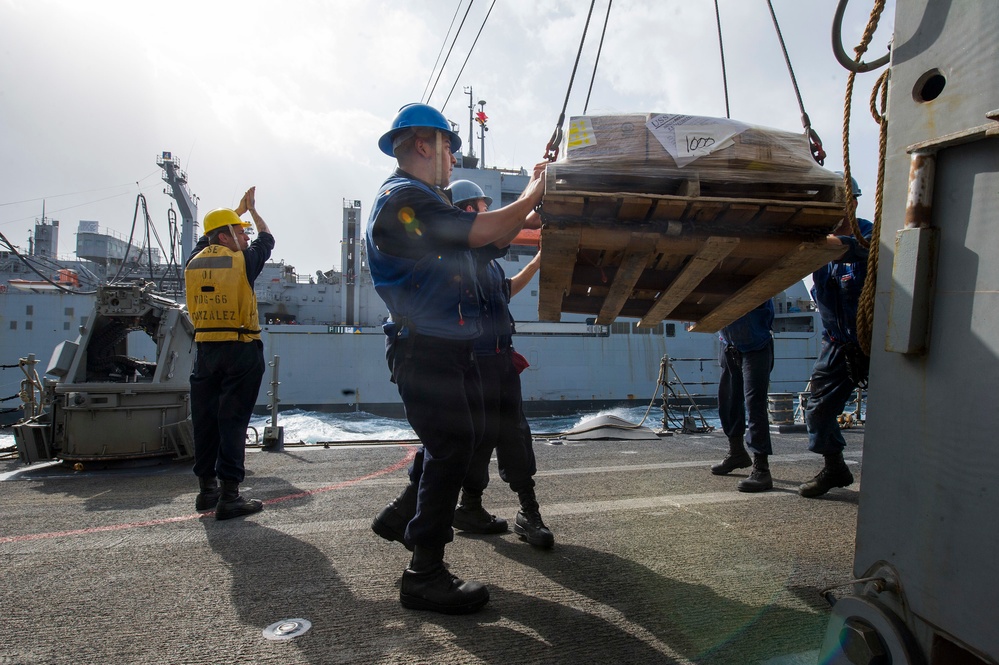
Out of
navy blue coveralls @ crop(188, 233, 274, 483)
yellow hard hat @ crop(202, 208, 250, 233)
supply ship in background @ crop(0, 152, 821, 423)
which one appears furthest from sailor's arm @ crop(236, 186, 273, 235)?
supply ship in background @ crop(0, 152, 821, 423)

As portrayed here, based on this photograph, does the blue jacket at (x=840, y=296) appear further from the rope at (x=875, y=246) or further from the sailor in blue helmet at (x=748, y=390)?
the rope at (x=875, y=246)

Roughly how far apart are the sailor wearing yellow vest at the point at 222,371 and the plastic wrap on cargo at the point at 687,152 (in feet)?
7.21

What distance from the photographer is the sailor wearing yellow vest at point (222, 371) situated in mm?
2969

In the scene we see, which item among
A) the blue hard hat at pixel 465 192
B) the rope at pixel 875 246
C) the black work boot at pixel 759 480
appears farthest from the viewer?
the black work boot at pixel 759 480

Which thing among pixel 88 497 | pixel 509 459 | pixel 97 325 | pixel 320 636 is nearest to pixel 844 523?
pixel 509 459

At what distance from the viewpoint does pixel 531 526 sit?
7.92 feet

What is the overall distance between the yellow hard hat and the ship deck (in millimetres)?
1644

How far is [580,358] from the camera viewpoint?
24609mm

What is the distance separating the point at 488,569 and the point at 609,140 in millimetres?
1649

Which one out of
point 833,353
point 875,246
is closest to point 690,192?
point 875,246

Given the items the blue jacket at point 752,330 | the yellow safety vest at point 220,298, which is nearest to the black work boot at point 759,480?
the blue jacket at point 752,330

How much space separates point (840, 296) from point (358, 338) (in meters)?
21.7

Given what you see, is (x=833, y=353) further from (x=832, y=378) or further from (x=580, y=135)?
(x=580, y=135)

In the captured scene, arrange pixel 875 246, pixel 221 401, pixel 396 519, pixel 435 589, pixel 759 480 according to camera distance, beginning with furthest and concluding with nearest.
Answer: pixel 759 480
pixel 221 401
pixel 396 519
pixel 435 589
pixel 875 246
